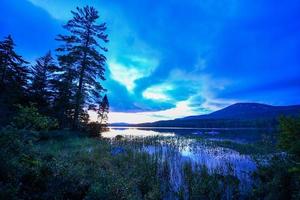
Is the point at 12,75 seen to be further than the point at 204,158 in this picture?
Yes

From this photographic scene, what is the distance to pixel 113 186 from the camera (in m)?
5.93

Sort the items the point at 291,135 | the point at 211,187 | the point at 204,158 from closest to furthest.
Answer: the point at 291,135
the point at 211,187
the point at 204,158

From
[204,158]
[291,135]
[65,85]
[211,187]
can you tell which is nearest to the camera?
[291,135]

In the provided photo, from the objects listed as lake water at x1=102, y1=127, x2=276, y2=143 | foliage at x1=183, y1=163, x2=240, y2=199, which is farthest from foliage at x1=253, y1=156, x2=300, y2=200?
lake water at x1=102, y1=127, x2=276, y2=143

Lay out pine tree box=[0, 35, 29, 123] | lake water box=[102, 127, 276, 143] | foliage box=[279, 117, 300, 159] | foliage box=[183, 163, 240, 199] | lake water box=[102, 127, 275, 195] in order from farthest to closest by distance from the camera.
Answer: lake water box=[102, 127, 276, 143]
pine tree box=[0, 35, 29, 123]
lake water box=[102, 127, 275, 195]
foliage box=[183, 163, 240, 199]
foliage box=[279, 117, 300, 159]

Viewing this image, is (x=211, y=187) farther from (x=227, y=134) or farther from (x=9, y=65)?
(x=227, y=134)

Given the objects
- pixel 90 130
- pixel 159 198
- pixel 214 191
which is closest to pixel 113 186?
pixel 159 198

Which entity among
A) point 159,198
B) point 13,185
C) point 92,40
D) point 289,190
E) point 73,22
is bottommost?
point 159,198

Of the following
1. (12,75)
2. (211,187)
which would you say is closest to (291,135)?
(211,187)

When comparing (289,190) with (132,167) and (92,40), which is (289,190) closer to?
(132,167)

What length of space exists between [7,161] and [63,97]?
21374mm

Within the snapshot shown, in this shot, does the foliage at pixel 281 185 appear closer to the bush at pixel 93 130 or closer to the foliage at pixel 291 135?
the foliage at pixel 291 135

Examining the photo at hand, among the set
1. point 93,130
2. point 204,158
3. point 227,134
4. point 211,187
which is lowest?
point 211,187

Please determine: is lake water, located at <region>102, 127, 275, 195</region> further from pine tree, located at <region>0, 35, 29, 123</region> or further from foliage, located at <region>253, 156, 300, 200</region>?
pine tree, located at <region>0, 35, 29, 123</region>
